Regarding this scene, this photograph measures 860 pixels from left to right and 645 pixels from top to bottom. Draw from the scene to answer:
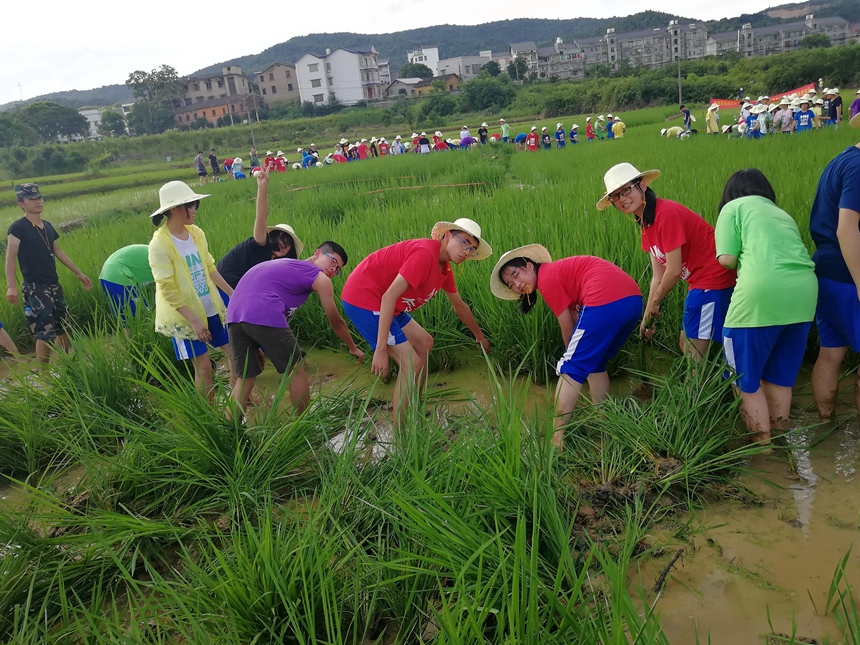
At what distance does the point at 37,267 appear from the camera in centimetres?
458

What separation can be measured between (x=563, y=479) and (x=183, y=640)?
1.41m

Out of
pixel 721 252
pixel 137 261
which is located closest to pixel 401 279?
pixel 721 252

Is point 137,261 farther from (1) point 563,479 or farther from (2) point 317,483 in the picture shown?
(1) point 563,479

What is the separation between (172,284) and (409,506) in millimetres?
2238

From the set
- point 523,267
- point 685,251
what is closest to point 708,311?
point 685,251

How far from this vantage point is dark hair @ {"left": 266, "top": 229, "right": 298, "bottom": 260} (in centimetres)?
384

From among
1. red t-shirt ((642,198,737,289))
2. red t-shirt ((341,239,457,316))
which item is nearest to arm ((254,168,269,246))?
red t-shirt ((341,239,457,316))

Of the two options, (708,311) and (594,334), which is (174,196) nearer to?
(594,334)

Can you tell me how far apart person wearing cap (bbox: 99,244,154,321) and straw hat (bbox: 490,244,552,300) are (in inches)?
119

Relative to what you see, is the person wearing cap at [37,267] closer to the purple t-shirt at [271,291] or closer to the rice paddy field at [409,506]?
the rice paddy field at [409,506]

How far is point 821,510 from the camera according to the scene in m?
2.11

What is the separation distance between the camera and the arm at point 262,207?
11.5 ft

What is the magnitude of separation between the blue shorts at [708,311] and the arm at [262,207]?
7.81 feet

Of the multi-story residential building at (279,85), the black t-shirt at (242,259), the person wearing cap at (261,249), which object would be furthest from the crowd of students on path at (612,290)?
the multi-story residential building at (279,85)
